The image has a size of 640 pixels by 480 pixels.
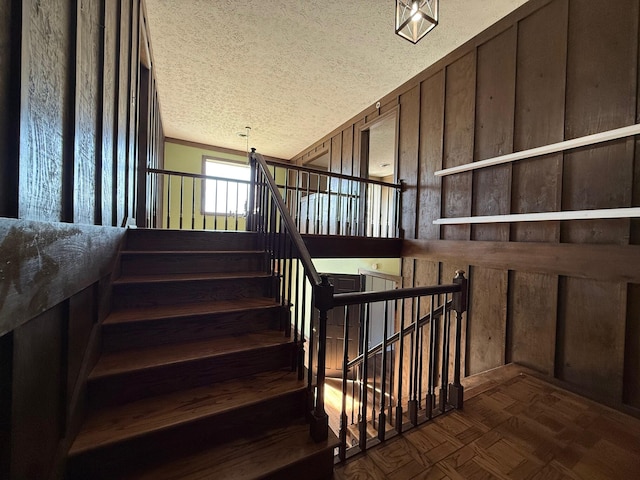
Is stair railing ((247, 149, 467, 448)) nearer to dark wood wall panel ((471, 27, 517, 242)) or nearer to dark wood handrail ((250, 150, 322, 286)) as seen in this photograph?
dark wood handrail ((250, 150, 322, 286))

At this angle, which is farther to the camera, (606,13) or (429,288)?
(606,13)

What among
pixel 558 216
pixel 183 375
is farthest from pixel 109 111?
pixel 558 216

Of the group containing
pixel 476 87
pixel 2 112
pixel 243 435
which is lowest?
pixel 243 435

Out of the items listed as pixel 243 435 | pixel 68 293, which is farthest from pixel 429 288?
pixel 68 293

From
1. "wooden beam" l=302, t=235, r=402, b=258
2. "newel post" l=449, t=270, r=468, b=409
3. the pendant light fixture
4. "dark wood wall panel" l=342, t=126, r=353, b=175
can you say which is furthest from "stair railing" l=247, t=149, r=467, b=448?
"dark wood wall panel" l=342, t=126, r=353, b=175

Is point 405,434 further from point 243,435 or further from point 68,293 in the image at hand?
point 68,293

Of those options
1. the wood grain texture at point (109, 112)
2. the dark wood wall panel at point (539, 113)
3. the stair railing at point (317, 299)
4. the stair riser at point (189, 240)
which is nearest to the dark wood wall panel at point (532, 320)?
the dark wood wall panel at point (539, 113)

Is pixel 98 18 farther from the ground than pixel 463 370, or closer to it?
farther from the ground

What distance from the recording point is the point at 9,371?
666 millimetres

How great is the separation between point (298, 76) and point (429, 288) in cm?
350

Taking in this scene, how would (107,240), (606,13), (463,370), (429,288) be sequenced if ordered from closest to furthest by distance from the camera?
1. (107,240)
2. (429,288)
3. (606,13)
4. (463,370)

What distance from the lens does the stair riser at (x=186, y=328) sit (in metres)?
1.54

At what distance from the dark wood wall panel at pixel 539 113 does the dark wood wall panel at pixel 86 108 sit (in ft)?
10.5

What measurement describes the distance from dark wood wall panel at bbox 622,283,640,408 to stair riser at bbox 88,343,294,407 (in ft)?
7.68
